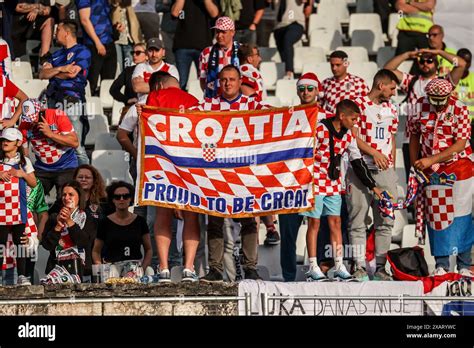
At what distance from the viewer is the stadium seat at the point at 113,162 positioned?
18125mm

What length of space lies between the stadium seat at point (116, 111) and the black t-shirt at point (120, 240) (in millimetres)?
3892

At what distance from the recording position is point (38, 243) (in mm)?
16047

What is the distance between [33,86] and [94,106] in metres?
0.83

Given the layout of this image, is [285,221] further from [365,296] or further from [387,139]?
[365,296]

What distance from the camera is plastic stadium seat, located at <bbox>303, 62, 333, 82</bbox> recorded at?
66.4ft

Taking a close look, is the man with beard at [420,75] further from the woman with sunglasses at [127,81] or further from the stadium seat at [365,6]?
the stadium seat at [365,6]

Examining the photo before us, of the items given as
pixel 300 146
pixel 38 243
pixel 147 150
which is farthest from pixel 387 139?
pixel 38 243

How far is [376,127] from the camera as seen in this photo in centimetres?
1661

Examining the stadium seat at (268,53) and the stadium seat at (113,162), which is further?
the stadium seat at (268,53)

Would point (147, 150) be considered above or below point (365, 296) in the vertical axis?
above

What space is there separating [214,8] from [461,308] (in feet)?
22.6

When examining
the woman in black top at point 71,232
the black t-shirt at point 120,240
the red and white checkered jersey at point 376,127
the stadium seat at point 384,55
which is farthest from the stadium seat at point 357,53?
the woman in black top at point 71,232

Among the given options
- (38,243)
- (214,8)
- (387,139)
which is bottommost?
(38,243)
